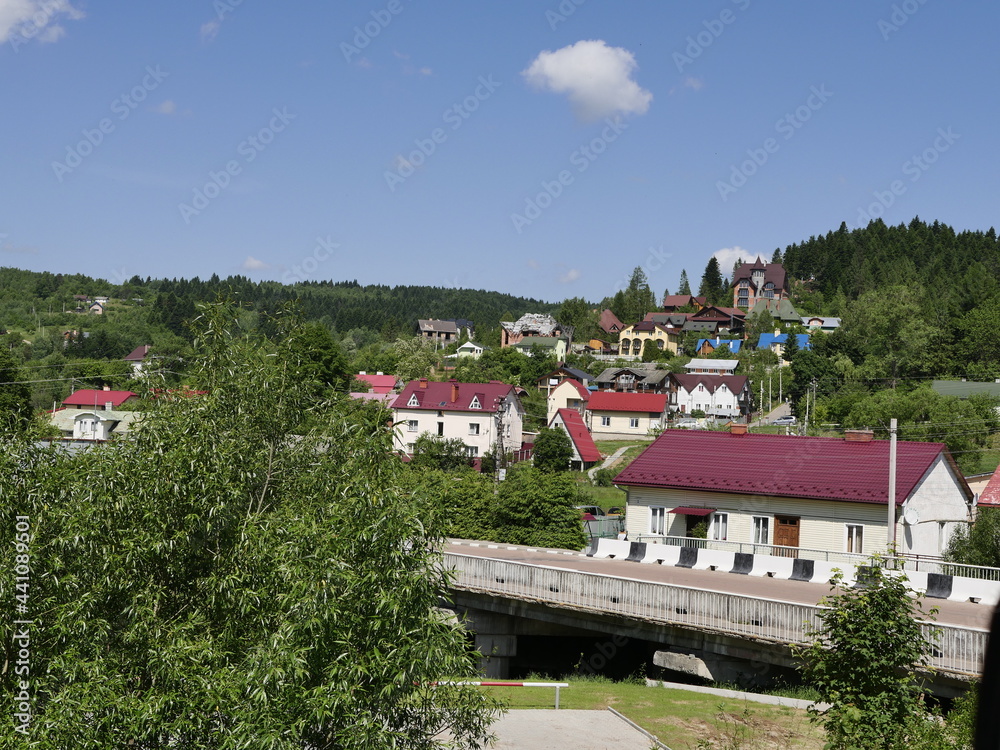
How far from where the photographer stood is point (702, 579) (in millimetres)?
27469

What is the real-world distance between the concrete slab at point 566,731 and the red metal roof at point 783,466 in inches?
654

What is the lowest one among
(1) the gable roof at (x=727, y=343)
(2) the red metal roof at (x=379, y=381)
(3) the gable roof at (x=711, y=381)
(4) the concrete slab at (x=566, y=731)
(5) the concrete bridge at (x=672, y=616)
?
(4) the concrete slab at (x=566, y=731)

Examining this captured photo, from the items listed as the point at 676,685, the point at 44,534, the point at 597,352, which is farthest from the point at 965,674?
the point at 597,352

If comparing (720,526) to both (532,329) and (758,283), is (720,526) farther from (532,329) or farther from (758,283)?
(758,283)

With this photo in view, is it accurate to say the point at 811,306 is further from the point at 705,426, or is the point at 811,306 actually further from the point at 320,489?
the point at 320,489

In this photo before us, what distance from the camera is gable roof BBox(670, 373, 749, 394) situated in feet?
312

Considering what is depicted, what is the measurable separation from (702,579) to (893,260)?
481 feet

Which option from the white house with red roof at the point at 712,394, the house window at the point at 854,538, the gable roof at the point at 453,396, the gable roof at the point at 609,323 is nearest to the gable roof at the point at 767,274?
the gable roof at the point at 609,323

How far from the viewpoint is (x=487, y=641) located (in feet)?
88.9

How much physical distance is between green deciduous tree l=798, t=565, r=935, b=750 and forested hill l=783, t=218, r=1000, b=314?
11399 centimetres

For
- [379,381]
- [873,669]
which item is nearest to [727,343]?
[379,381]

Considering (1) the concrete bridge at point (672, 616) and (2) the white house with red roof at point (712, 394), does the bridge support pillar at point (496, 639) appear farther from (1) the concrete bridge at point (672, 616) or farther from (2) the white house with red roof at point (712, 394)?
(2) the white house with red roof at point (712, 394)

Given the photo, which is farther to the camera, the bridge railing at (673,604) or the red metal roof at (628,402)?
the red metal roof at (628,402)

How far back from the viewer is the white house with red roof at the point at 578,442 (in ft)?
227
